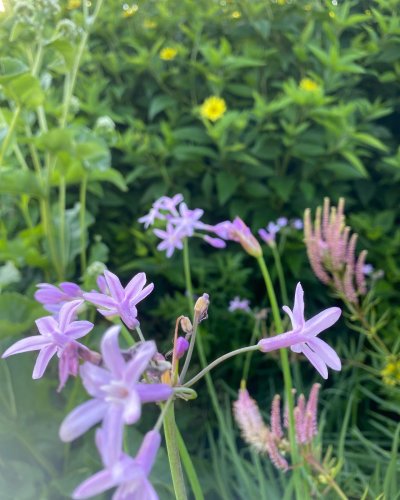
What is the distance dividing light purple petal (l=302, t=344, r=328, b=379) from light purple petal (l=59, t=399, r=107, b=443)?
19 cm

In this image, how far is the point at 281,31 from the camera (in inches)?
74.1

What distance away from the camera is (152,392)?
0.39 m

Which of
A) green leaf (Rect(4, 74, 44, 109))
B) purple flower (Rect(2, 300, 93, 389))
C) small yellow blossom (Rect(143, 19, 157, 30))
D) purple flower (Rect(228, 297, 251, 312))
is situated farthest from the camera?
small yellow blossom (Rect(143, 19, 157, 30))

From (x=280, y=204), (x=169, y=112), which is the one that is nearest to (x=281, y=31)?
(x=169, y=112)

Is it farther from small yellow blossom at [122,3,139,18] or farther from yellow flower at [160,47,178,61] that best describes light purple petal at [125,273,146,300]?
small yellow blossom at [122,3,139,18]

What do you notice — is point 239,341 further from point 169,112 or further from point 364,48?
point 364,48

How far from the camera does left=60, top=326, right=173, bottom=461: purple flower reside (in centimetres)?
35

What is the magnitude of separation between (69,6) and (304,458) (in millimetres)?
1746

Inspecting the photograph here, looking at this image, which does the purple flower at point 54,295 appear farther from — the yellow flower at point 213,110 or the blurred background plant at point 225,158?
the yellow flower at point 213,110

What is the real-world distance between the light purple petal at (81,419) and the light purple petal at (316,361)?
7.4 inches

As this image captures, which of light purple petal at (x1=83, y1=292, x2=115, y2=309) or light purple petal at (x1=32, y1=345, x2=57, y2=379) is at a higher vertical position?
light purple petal at (x1=83, y1=292, x2=115, y2=309)

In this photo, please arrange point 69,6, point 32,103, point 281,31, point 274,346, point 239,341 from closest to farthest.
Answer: point 274,346 → point 32,103 → point 239,341 → point 281,31 → point 69,6

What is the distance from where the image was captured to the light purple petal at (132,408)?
33cm

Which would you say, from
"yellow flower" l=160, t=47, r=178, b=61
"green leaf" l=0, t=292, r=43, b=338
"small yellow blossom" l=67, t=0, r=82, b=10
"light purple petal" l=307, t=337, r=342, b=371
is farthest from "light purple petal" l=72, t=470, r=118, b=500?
"small yellow blossom" l=67, t=0, r=82, b=10
